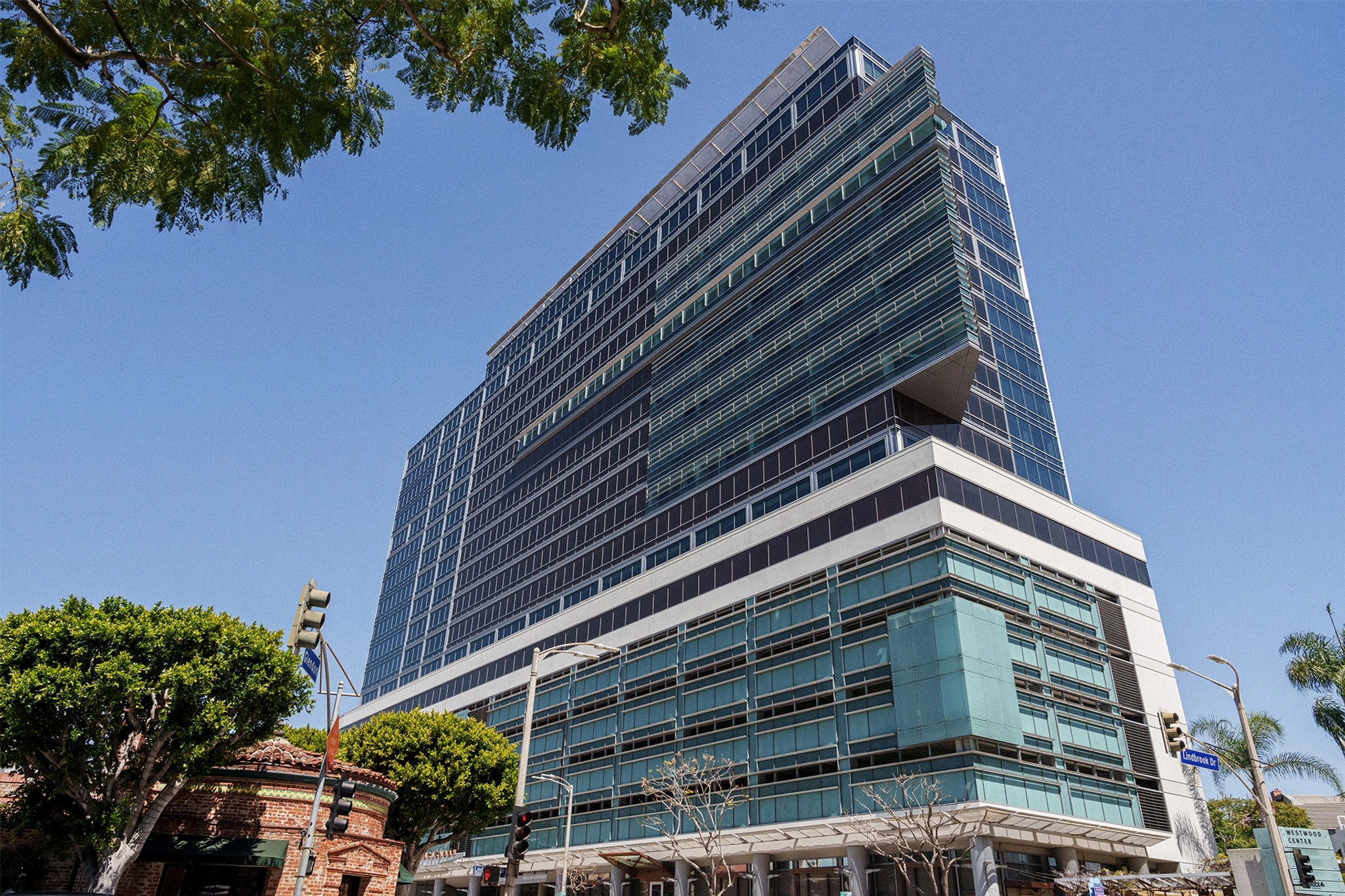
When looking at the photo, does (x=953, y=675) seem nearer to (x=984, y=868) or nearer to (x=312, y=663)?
(x=984, y=868)

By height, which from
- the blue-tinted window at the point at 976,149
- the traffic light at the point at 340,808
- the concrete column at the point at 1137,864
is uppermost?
the blue-tinted window at the point at 976,149

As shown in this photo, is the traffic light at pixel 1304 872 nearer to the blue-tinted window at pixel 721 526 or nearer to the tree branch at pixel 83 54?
the tree branch at pixel 83 54

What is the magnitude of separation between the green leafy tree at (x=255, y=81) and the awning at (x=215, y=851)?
2509cm

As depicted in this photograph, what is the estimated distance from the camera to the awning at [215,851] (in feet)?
87.5

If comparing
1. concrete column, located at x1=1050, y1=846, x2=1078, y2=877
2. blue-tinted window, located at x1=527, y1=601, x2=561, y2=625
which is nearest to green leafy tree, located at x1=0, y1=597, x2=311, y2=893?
concrete column, located at x1=1050, y1=846, x2=1078, y2=877

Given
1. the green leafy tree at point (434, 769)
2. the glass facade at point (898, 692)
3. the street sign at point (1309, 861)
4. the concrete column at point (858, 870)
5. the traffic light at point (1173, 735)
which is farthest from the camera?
the green leafy tree at point (434, 769)

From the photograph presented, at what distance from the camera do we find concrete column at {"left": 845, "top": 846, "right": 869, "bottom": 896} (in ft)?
126

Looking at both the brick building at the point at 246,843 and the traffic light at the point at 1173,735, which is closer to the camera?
the traffic light at the point at 1173,735

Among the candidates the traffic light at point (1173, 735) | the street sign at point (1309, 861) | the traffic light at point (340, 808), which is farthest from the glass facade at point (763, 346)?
the traffic light at point (340, 808)

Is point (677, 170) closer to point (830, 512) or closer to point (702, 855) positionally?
point (830, 512)

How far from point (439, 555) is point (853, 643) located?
66797mm

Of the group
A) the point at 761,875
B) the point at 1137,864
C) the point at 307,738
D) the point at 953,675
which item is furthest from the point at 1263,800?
the point at 307,738

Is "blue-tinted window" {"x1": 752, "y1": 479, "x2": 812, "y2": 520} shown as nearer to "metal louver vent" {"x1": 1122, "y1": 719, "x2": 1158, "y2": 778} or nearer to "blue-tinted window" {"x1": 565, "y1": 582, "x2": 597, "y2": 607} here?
"blue-tinted window" {"x1": 565, "y1": 582, "x2": 597, "y2": 607}

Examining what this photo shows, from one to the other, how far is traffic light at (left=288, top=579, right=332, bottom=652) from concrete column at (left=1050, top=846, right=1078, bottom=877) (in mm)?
35290
